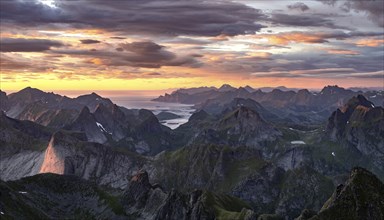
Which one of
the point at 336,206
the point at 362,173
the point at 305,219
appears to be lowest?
the point at 305,219

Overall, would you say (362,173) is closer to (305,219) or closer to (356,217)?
(356,217)

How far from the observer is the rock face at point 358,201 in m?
150

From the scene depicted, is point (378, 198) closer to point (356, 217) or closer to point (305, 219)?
point (356, 217)

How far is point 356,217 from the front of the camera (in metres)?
149

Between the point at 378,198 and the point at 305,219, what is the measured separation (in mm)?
32138

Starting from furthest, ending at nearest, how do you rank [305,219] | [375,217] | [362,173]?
[305,219], [362,173], [375,217]

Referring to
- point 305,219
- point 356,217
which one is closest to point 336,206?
point 356,217

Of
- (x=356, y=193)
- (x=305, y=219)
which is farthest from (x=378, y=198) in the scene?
(x=305, y=219)

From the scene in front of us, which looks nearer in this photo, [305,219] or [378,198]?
[378,198]

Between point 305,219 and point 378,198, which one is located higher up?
point 378,198

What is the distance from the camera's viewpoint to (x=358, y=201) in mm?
153000

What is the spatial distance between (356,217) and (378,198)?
1121cm

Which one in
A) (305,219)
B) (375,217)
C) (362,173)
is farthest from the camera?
(305,219)

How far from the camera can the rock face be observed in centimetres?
15000
